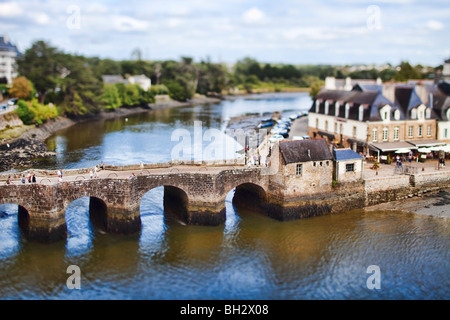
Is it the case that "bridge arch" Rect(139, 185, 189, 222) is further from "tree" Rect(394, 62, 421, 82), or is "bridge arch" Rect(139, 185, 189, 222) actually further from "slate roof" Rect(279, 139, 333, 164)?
"tree" Rect(394, 62, 421, 82)

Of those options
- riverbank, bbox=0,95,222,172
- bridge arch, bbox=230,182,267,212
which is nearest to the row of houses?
bridge arch, bbox=230,182,267,212

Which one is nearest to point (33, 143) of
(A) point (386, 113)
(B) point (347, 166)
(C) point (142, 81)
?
(B) point (347, 166)

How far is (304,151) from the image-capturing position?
41.9m

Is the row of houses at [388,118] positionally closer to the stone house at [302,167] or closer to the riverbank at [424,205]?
the riverbank at [424,205]

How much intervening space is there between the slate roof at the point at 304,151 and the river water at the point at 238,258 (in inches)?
215

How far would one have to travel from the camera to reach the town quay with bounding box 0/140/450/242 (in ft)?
118

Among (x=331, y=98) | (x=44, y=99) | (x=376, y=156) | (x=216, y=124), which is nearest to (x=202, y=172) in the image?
(x=376, y=156)

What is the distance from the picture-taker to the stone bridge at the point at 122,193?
35750mm

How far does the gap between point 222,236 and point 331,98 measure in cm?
3107

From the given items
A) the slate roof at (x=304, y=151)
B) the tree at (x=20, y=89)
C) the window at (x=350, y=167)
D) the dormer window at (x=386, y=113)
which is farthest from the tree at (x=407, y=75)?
the slate roof at (x=304, y=151)

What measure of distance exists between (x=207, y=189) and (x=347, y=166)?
1340 centimetres

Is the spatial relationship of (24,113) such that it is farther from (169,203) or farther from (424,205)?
(424,205)

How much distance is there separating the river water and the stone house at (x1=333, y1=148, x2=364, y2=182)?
330 centimetres

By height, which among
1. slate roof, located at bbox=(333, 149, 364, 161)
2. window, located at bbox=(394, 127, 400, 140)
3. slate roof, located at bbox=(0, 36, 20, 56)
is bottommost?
slate roof, located at bbox=(333, 149, 364, 161)
